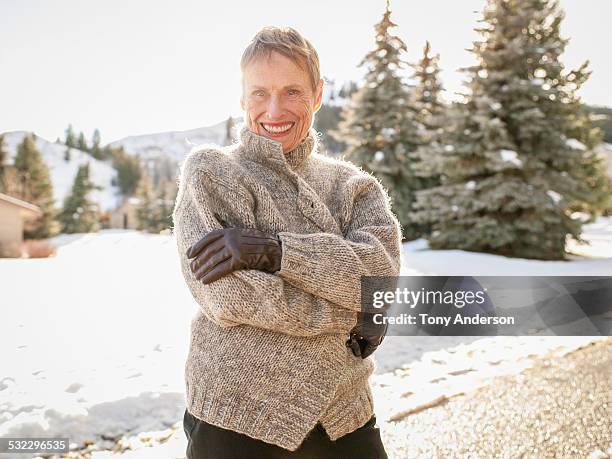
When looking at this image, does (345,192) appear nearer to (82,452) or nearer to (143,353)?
(82,452)

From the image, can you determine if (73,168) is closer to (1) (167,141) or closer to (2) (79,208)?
(1) (167,141)

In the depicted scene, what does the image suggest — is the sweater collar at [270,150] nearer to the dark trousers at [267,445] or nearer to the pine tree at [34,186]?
the dark trousers at [267,445]

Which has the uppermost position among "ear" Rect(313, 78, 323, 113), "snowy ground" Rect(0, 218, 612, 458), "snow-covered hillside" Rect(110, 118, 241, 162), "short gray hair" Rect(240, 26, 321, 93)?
"snow-covered hillside" Rect(110, 118, 241, 162)

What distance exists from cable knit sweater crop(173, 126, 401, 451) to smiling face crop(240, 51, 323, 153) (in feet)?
0.19

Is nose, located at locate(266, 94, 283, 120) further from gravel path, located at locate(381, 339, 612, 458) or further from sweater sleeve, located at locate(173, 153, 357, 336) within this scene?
gravel path, located at locate(381, 339, 612, 458)

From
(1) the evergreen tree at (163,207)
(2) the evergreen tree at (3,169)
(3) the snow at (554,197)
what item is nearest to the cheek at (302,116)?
(3) the snow at (554,197)

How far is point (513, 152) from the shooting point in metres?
11.0

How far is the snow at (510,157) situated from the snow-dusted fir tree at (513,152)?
0.07 feet

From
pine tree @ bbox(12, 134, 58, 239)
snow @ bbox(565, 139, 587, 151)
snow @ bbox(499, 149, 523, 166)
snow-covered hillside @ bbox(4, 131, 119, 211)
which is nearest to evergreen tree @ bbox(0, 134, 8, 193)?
pine tree @ bbox(12, 134, 58, 239)

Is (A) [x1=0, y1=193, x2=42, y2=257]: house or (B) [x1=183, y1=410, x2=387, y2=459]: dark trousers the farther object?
(A) [x1=0, y1=193, x2=42, y2=257]: house

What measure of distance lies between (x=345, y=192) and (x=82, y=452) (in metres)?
2.46

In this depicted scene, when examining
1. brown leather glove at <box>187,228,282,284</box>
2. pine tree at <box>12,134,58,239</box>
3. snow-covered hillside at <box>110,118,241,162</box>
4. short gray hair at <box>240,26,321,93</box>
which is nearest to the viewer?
brown leather glove at <box>187,228,282,284</box>

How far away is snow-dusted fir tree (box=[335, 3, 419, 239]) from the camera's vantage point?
1462cm

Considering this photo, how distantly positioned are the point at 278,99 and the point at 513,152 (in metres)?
10.8
